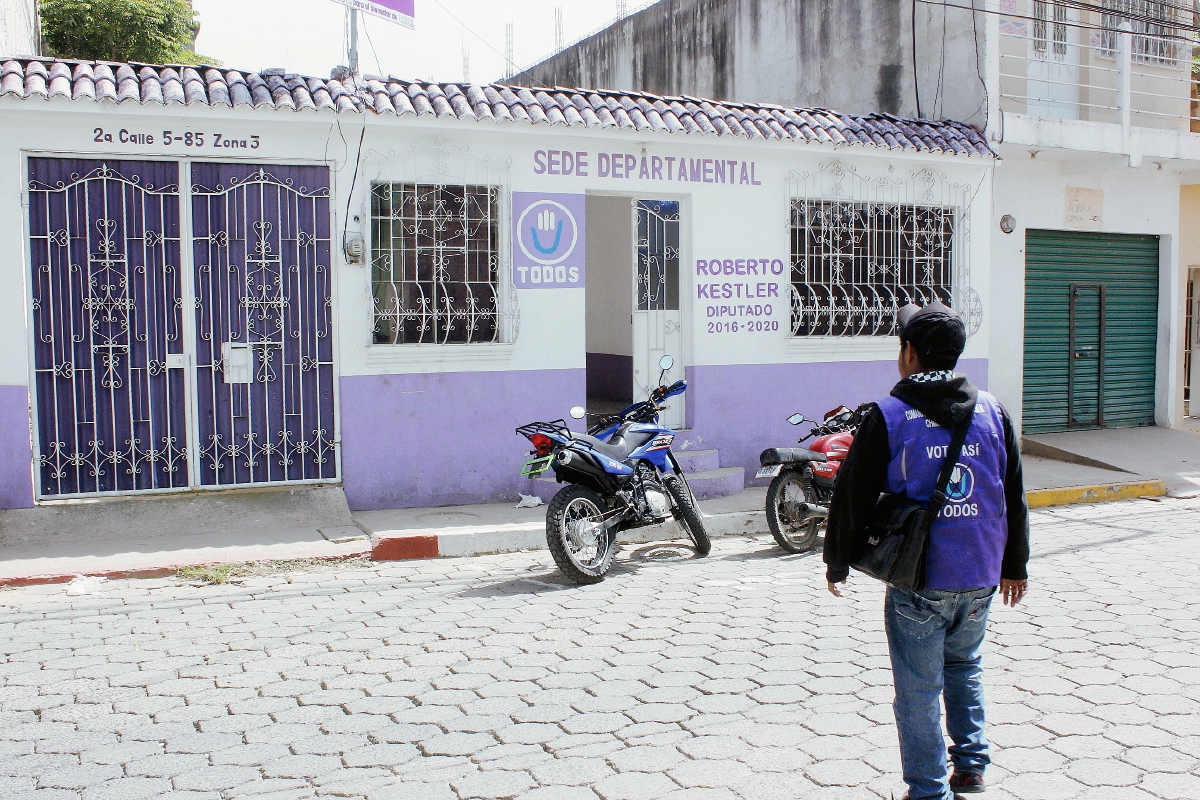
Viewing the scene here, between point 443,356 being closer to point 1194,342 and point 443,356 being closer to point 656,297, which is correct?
point 656,297

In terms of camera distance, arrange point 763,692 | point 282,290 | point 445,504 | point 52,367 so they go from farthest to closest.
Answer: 1. point 445,504
2. point 282,290
3. point 52,367
4. point 763,692

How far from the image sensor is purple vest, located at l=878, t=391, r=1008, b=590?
3.07 metres

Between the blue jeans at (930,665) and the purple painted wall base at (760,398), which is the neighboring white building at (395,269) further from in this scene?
the blue jeans at (930,665)

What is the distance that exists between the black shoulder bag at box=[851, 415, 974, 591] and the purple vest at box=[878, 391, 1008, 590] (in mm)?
24

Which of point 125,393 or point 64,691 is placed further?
point 125,393

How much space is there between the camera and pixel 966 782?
3260 mm

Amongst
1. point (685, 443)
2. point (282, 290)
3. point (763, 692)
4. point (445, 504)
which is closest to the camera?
point (763, 692)

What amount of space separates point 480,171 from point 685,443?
10.7 feet

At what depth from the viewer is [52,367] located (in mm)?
7965

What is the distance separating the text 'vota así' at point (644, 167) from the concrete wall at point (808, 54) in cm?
346

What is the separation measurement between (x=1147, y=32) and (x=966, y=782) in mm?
14121

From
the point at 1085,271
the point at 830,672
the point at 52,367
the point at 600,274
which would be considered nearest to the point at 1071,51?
the point at 1085,271

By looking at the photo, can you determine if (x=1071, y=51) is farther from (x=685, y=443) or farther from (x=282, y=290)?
(x=282, y=290)

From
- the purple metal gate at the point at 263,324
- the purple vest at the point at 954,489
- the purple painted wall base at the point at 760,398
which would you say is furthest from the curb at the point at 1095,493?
the purple vest at the point at 954,489
